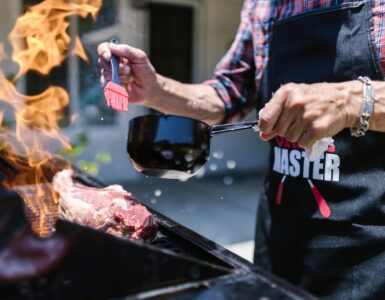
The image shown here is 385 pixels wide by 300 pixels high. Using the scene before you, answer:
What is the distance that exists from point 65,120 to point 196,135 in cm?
526

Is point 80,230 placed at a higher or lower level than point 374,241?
higher

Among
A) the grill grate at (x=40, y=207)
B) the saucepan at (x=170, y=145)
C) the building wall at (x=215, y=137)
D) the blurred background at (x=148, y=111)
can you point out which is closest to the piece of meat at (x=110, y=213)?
the grill grate at (x=40, y=207)

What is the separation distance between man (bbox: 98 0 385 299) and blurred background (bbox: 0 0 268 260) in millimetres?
2648

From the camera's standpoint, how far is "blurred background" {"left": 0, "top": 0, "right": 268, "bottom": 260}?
5.75m

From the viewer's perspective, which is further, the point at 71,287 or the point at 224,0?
the point at 224,0

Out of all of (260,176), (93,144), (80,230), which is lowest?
(260,176)

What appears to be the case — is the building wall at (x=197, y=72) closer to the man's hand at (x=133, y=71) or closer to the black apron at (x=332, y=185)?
the man's hand at (x=133, y=71)

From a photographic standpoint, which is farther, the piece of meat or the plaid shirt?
the plaid shirt

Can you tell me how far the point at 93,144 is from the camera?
686cm

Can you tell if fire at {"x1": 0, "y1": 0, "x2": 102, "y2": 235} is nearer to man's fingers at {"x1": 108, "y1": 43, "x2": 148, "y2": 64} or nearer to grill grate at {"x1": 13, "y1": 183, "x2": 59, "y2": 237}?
grill grate at {"x1": 13, "y1": 183, "x2": 59, "y2": 237}

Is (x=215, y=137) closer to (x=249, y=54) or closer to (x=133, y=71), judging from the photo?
(x=249, y=54)

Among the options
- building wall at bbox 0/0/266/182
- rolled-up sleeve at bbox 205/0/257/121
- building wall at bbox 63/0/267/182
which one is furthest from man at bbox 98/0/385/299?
building wall at bbox 63/0/267/182

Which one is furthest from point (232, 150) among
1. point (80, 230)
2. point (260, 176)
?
point (80, 230)

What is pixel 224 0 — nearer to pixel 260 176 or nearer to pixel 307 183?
pixel 260 176
